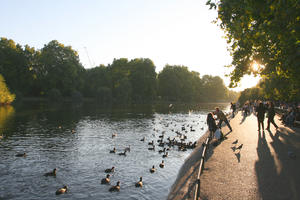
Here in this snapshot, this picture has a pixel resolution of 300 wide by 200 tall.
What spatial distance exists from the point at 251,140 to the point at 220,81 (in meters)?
188

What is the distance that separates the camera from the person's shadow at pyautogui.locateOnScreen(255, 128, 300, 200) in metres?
8.92

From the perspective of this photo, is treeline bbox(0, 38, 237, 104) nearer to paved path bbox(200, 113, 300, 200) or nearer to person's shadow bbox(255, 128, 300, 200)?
paved path bbox(200, 113, 300, 200)

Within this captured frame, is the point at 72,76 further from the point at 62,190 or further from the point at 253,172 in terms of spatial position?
the point at 253,172

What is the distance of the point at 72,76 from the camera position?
4117 inches

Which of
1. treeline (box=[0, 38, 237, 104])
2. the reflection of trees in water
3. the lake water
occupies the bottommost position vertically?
the lake water

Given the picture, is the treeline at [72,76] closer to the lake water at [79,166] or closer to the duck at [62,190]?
the lake water at [79,166]

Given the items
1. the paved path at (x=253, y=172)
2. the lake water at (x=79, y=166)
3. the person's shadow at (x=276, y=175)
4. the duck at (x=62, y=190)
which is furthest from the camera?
the lake water at (x=79, y=166)

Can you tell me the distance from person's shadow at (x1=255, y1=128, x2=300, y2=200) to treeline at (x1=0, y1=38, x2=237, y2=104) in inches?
3626

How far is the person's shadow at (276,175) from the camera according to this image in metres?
8.92

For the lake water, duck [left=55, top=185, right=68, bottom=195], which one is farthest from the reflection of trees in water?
duck [left=55, top=185, right=68, bottom=195]

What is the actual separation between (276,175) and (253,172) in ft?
3.17

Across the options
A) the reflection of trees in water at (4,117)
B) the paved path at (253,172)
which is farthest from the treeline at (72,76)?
the paved path at (253,172)

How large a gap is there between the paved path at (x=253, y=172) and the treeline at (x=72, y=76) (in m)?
90.7

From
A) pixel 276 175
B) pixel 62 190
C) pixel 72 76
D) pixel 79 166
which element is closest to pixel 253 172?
pixel 276 175
